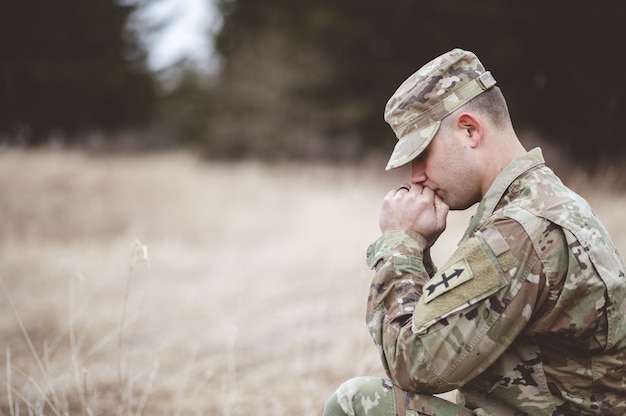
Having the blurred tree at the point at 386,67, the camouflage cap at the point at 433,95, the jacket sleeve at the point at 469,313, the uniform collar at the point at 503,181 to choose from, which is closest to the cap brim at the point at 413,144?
the camouflage cap at the point at 433,95

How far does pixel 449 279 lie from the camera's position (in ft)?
4.90

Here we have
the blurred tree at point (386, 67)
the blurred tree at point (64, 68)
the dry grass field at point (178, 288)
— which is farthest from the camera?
the blurred tree at point (64, 68)

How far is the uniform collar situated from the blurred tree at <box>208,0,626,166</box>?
10.4 meters

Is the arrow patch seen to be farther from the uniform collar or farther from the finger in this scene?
the finger

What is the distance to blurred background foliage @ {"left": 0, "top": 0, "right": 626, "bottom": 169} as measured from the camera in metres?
13.4

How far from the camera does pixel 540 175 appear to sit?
1.68m

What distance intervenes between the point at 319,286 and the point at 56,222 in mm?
4717

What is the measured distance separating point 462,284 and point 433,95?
65 centimetres

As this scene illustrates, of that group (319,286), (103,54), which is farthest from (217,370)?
(103,54)

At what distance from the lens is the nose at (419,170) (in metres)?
1.85

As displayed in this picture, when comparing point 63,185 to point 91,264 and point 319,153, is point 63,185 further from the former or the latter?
point 319,153

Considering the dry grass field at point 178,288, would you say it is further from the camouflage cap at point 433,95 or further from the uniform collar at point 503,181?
the uniform collar at point 503,181

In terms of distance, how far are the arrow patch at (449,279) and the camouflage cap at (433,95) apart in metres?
0.43

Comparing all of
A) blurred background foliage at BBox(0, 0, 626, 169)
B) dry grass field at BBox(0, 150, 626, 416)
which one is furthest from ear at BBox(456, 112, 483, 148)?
blurred background foliage at BBox(0, 0, 626, 169)
